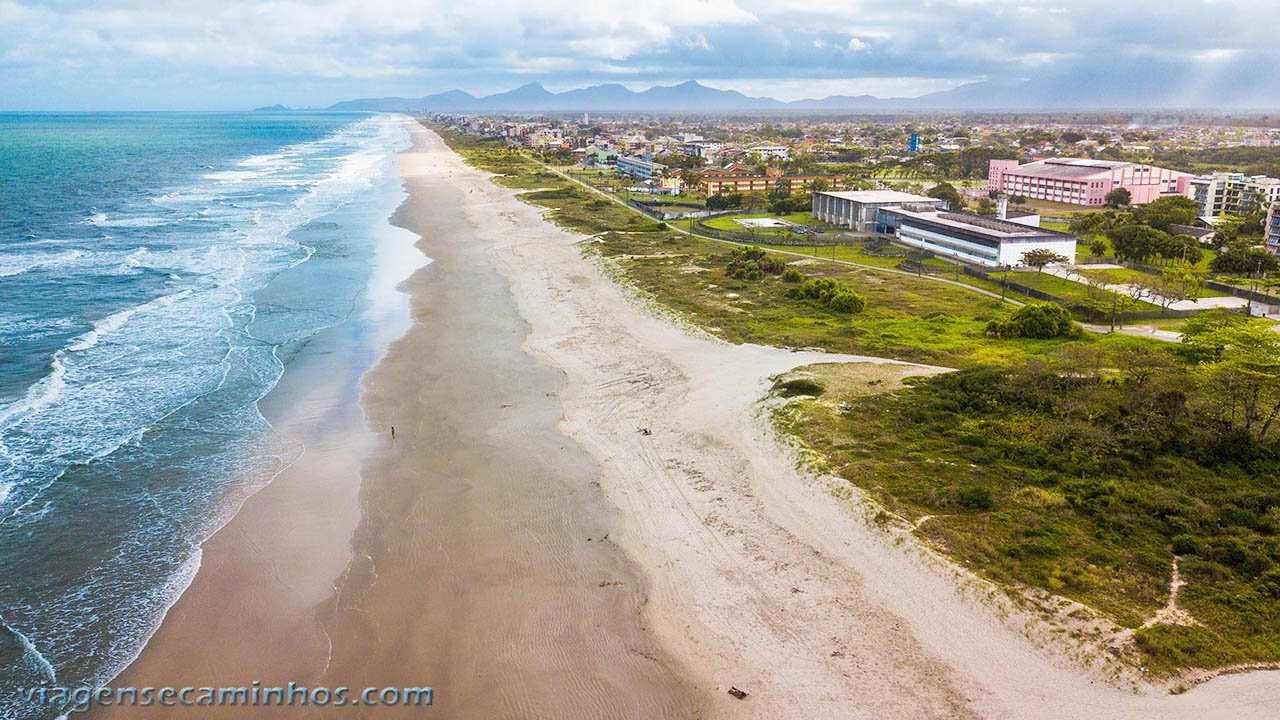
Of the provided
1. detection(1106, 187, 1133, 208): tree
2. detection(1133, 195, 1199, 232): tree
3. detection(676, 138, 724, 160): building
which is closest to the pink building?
detection(1106, 187, 1133, 208): tree

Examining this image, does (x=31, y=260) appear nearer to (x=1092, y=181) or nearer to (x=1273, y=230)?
(x=1273, y=230)

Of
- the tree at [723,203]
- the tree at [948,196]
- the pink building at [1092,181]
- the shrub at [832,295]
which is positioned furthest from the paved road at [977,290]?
the pink building at [1092,181]

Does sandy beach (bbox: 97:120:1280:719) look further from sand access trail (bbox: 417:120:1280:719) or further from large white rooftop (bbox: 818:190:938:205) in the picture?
large white rooftop (bbox: 818:190:938:205)

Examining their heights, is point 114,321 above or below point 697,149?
below

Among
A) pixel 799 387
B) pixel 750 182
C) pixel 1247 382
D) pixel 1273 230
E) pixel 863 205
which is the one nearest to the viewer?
pixel 1247 382

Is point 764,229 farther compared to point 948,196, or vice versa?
point 948,196

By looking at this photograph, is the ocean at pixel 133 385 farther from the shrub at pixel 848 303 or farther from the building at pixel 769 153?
the building at pixel 769 153

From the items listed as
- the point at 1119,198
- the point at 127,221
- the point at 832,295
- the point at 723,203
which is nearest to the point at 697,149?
the point at 723,203
